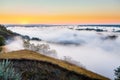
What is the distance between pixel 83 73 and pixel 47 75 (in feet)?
9.12

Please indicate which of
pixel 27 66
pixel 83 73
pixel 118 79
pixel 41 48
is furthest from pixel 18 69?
pixel 41 48

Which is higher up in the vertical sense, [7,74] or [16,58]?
[7,74]

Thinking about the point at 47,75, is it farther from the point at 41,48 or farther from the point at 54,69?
the point at 41,48

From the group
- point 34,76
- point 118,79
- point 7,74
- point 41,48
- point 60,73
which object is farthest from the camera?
point 41,48

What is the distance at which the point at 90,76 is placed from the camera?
622 inches

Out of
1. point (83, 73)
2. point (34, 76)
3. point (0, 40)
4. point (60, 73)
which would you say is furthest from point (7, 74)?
point (0, 40)

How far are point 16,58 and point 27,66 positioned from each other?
1.10 metres

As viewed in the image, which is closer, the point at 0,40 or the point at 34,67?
the point at 34,67

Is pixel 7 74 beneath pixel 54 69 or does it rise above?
above

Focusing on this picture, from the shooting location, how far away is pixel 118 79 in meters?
15.8

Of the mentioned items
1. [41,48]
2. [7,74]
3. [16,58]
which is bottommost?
[41,48]

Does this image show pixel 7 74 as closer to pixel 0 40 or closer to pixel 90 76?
pixel 90 76

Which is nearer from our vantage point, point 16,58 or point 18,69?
point 18,69

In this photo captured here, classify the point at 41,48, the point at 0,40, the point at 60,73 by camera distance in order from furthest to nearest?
1. the point at 41,48
2. the point at 0,40
3. the point at 60,73
